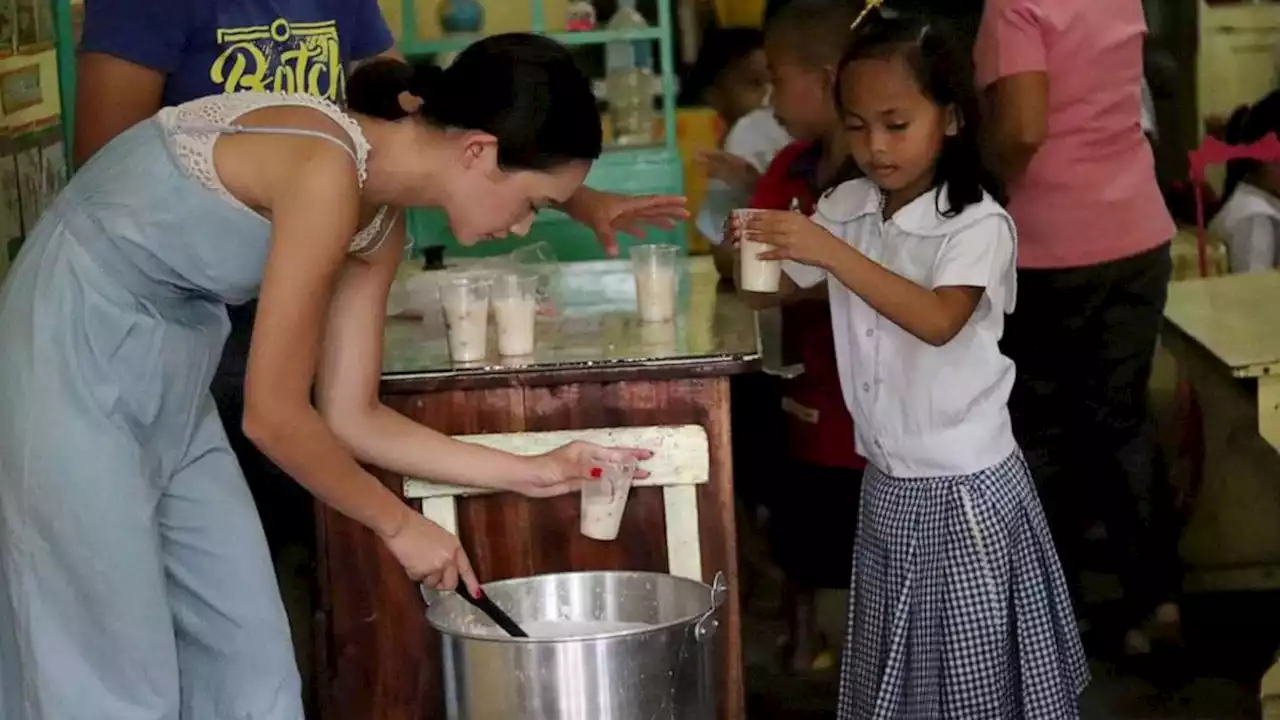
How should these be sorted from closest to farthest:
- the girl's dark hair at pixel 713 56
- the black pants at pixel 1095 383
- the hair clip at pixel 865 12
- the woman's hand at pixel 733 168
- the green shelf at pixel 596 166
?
the hair clip at pixel 865 12, the black pants at pixel 1095 383, the woman's hand at pixel 733 168, the green shelf at pixel 596 166, the girl's dark hair at pixel 713 56

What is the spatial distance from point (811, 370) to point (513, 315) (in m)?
0.89

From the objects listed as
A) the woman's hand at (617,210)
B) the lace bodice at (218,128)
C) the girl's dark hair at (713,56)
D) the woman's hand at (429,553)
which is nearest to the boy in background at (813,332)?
the woman's hand at (617,210)

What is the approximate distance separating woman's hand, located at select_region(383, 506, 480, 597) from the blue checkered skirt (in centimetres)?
74

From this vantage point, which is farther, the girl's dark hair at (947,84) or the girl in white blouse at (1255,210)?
the girl in white blouse at (1255,210)

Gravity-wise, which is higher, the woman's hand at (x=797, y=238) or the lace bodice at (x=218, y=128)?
the lace bodice at (x=218, y=128)

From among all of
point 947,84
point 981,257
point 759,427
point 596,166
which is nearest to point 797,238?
point 981,257

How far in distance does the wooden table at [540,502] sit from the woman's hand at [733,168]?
2.99 feet

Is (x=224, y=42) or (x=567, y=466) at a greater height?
(x=224, y=42)

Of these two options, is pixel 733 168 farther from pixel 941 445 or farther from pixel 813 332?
pixel 941 445

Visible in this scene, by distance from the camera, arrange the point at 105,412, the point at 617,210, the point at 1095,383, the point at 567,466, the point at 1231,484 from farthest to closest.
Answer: the point at 1231,484 < the point at 1095,383 < the point at 617,210 < the point at 567,466 < the point at 105,412

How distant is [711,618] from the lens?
225 cm

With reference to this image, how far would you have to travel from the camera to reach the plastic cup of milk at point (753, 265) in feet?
8.22

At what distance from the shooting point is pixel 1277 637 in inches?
149

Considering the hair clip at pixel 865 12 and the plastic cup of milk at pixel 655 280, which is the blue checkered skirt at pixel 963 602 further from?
the hair clip at pixel 865 12
